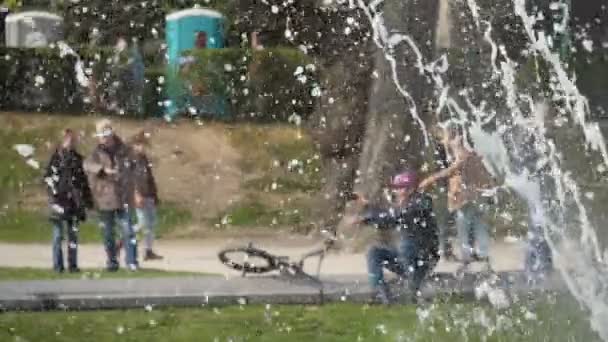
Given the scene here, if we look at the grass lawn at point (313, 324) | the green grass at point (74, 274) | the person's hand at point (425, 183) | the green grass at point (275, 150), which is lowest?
the grass lawn at point (313, 324)

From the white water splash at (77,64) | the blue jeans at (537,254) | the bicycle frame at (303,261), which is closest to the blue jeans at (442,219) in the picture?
the blue jeans at (537,254)

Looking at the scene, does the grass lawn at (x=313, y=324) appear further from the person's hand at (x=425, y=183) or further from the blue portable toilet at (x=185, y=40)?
the blue portable toilet at (x=185, y=40)

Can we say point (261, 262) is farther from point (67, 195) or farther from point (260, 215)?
point (67, 195)

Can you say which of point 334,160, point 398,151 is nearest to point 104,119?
point 334,160

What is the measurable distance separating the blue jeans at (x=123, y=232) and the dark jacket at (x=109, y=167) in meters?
0.04

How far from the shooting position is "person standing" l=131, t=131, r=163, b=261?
13.3ft

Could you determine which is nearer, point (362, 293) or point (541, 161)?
point (362, 293)

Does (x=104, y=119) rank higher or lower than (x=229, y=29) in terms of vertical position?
lower

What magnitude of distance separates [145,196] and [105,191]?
0.52 feet

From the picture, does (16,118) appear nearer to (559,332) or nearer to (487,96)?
(487,96)

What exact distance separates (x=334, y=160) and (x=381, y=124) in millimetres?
238

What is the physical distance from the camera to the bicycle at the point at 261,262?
407 cm

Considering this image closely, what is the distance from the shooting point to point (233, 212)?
13.5 ft

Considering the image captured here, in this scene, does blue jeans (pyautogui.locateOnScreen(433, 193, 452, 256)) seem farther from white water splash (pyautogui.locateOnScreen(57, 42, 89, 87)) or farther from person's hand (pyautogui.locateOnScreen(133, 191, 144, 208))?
white water splash (pyautogui.locateOnScreen(57, 42, 89, 87))
